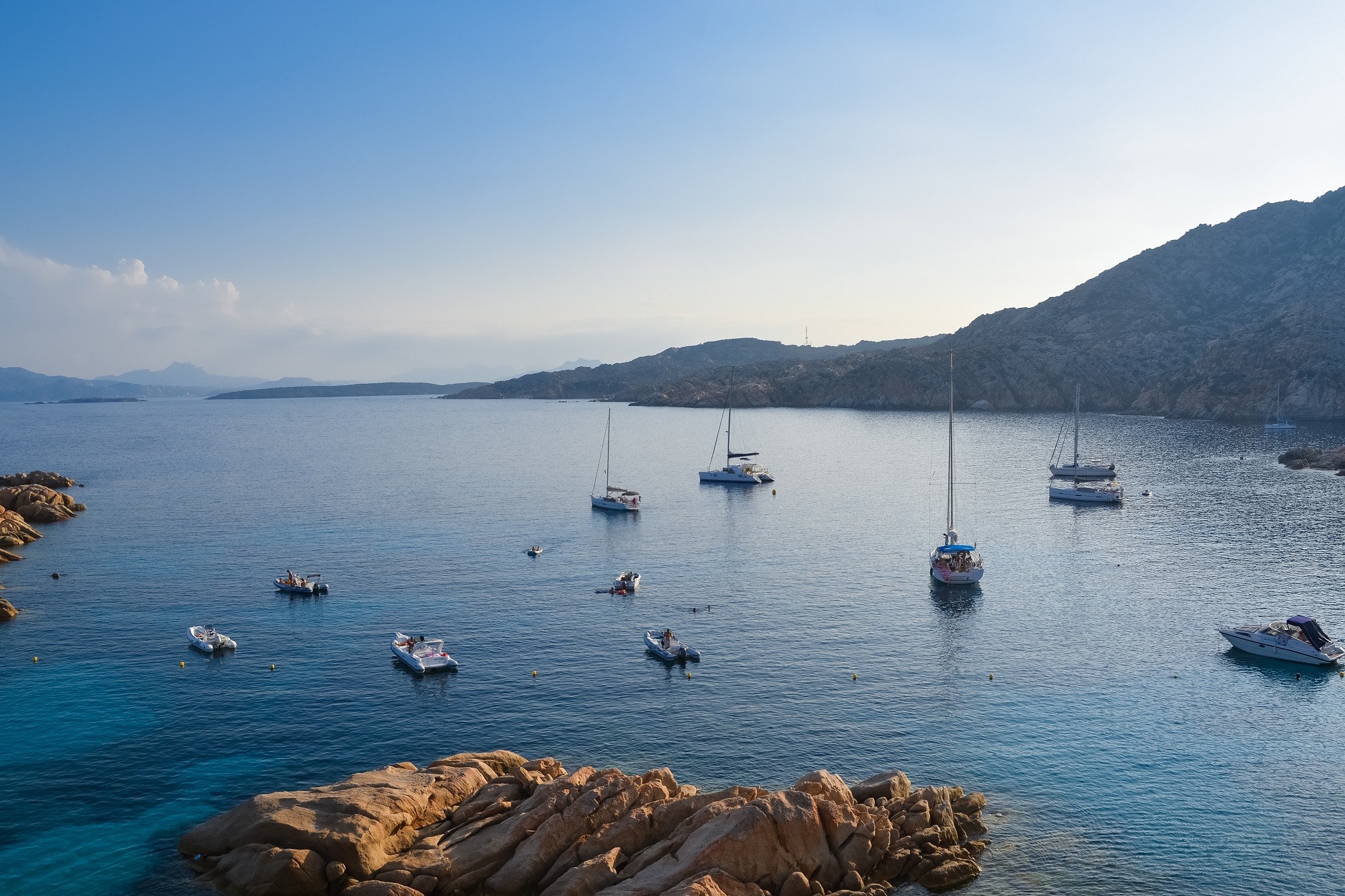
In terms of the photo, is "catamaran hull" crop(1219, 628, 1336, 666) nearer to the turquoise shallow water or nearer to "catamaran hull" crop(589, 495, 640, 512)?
the turquoise shallow water

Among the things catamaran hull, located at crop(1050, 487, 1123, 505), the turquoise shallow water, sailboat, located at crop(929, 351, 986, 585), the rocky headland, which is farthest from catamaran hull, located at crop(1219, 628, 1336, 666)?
the rocky headland

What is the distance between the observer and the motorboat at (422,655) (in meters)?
58.8

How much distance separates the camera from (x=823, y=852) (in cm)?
3419

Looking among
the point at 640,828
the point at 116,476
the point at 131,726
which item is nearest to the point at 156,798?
the point at 131,726

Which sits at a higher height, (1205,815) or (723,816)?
(723,816)

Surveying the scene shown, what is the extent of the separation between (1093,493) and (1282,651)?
6863cm

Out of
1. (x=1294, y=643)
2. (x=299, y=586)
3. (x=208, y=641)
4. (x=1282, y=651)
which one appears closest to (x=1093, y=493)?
(x=1282, y=651)

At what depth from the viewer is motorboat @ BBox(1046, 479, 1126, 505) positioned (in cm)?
12556

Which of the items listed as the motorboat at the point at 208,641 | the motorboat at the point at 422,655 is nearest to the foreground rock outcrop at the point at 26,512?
the motorboat at the point at 208,641

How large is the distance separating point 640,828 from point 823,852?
7.00 m

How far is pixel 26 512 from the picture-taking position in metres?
112

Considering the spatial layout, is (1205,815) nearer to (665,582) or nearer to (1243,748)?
(1243,748)

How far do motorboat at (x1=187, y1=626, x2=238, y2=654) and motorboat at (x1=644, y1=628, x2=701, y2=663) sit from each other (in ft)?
96.9

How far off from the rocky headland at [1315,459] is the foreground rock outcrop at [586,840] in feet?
464
